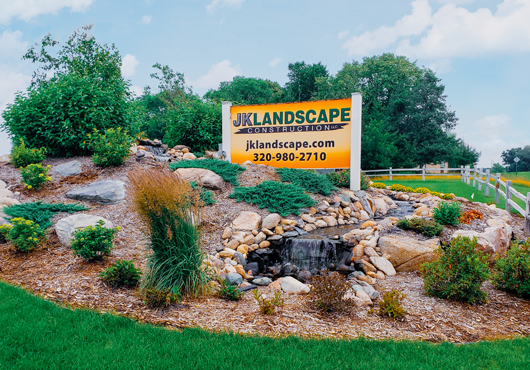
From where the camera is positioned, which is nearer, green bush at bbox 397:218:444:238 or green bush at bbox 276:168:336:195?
green bush at bbox 397:218:444:238

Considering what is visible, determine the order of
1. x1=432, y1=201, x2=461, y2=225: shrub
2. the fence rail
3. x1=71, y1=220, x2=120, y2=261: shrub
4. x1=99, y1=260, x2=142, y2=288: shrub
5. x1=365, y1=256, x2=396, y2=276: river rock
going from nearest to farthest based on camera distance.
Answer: x1=99, y1=260, x2=142, y2=288: shrub < x1=71, y1=220, x2=120, y2=261: shrub < x1=365, y1=256, x2=396, y2=276: river rock < x1=432, y1=201, x2=461, y2=225: shrub < the fence rail

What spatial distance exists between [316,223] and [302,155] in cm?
350

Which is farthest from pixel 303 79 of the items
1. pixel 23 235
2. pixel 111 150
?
pixel 23 235

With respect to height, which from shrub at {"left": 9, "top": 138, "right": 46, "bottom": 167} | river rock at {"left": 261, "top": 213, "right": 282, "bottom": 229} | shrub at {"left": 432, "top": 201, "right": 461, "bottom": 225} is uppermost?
shrub at {"left": 9, "top": 138, "right": 46, "bottom": 167}

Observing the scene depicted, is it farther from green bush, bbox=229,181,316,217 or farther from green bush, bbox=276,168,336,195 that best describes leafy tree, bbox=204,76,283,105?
green bush, bbox=229,181,316,217

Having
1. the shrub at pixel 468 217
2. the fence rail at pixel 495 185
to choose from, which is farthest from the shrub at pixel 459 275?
the fence rail at pixel 495 185

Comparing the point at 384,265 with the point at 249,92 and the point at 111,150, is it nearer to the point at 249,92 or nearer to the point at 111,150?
the point at 111,150

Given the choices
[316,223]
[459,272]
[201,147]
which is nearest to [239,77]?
[201,147]

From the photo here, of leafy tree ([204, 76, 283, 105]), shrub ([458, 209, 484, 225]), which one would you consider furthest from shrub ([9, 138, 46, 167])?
leafy tree ([204, 76, 283, 105])

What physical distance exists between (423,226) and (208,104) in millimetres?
11059

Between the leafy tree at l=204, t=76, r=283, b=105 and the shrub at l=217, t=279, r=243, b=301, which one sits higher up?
the leafy tree at l=204, t=76, r=283, b=105

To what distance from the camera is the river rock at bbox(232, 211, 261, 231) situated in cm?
818

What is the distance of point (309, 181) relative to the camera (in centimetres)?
1057

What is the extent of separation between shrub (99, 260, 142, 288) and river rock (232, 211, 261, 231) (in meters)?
3.31
